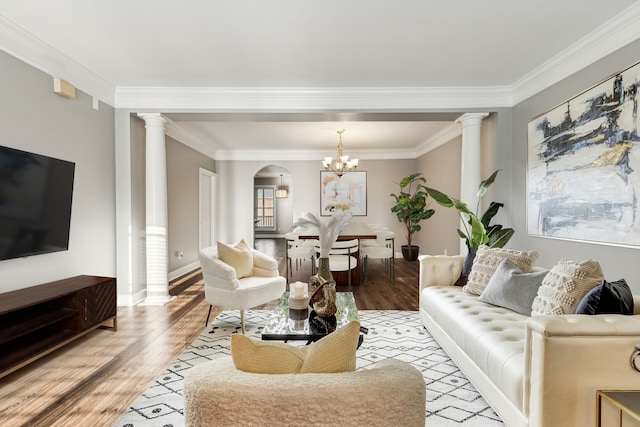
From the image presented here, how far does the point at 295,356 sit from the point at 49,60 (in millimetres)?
3790

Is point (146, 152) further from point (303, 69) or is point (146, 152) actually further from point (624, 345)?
point (624, 345)

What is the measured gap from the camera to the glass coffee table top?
213cm

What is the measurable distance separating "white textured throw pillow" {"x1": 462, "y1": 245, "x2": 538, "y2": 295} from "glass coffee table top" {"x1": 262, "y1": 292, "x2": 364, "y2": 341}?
110 cm

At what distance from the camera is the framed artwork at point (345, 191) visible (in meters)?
8.57

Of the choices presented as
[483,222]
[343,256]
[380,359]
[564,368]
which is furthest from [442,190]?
[564,368]

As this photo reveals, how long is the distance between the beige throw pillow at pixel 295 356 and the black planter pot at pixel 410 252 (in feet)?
23.3

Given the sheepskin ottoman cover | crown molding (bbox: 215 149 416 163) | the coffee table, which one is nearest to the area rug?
the coffee table

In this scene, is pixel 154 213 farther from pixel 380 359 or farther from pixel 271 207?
pixel 271 207

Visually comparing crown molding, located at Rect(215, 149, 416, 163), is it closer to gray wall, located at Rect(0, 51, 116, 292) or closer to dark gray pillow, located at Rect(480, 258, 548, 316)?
gray wall, located at Rect(0, 51, 116, 292)

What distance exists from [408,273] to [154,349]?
4601mm

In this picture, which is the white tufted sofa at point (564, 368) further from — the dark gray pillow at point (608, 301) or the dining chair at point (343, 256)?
the dining chair at point (343, 256)

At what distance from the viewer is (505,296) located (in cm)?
253

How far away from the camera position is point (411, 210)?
24.7ft

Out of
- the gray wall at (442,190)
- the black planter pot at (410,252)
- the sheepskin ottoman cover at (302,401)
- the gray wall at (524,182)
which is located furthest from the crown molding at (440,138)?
the sheepskin ottoman cover at (302,401)
